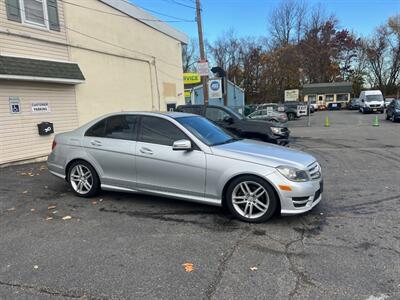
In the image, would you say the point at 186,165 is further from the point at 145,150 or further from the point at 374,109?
the point at 374,109

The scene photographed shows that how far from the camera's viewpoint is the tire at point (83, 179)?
5836 mm

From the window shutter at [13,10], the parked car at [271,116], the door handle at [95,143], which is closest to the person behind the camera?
the door handle at [95,143]

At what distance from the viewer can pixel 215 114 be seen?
415 inches

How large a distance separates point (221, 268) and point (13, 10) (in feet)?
31.6

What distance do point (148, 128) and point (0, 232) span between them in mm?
2525

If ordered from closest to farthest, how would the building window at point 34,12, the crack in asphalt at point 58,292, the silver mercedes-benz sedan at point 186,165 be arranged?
the crack in asphalt at point 58,292 < the silver mercedes-benz sedan at point 186,165 < the building window at point 34,12

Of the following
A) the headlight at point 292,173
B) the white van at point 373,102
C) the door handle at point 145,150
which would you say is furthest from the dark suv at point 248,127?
the white van at point 373,102

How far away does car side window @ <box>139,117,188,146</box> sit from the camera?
17.1 feet

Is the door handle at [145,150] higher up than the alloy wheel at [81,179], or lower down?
higher up

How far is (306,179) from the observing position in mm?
4531

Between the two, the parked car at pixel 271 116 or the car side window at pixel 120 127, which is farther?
the parked car at pixel 271 116

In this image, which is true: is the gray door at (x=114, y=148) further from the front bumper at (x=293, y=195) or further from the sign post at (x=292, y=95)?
the sign post at (x=292, y=95)

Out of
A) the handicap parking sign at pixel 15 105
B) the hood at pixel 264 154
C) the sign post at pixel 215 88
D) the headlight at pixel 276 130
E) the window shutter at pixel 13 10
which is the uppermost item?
the window shutter at pixel 13 10

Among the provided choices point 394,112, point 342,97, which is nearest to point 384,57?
point 342,97
